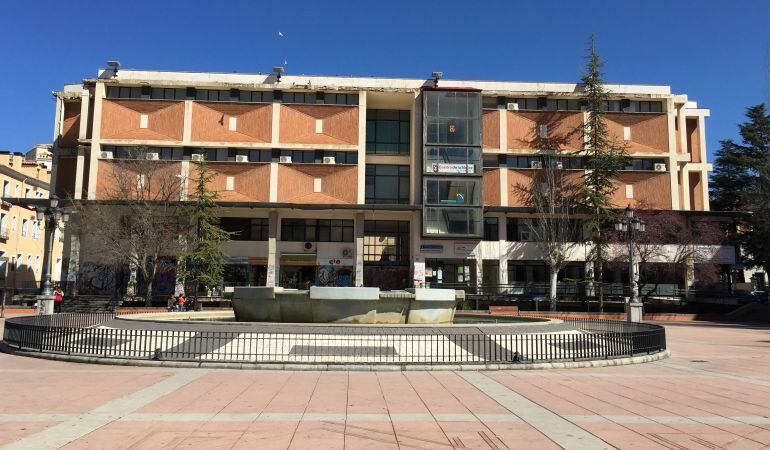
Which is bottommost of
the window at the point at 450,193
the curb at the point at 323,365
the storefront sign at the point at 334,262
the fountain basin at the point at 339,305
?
the curb at the point at 323,365

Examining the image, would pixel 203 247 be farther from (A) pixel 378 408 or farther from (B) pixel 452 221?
(A) pixel 378 408

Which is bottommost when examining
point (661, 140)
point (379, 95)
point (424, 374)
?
point (424, 374)

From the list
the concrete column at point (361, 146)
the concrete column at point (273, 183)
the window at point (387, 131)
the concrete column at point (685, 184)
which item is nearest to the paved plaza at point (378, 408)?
the concrete column at point (273, 183)

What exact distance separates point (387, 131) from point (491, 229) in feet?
45.3

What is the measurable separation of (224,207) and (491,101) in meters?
26.5

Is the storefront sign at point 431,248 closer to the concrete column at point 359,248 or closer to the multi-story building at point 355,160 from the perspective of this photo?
the multi-story building at point 355,160

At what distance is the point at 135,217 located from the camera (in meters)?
40.2

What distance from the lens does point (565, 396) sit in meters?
9.78

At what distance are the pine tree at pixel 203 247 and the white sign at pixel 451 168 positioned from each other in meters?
18.8

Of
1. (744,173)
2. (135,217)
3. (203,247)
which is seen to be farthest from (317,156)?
(744,173)

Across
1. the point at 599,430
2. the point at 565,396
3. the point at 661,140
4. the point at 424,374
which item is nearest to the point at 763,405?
the point at 565,396

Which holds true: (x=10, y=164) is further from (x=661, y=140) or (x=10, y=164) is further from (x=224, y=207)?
(x=661, y=140)

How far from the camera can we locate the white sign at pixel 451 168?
47.2 meters

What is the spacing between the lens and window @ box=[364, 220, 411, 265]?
1980 inches
